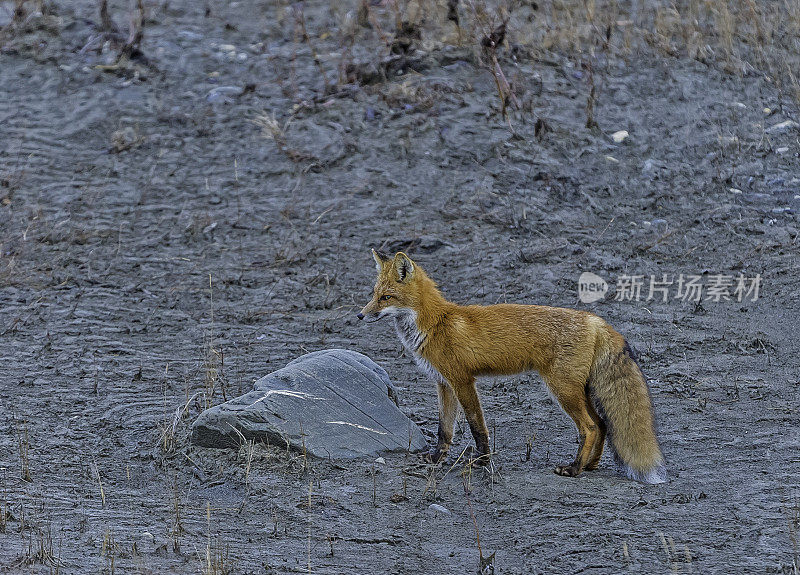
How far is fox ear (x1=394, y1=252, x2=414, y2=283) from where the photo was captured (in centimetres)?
595

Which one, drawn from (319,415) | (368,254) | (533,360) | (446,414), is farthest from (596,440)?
(368,254)

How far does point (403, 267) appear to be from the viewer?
599 centimetres

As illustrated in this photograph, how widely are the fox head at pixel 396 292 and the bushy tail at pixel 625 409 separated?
118 cm

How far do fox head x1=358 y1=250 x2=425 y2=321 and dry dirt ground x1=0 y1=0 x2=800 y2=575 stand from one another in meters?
0.91

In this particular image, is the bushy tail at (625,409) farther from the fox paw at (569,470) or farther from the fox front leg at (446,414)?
the fox front leg at (446,414)

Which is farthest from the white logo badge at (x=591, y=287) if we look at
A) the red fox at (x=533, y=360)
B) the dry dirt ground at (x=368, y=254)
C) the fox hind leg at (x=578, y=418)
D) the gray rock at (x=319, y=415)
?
the fox hind leg at (x=578, y=418)

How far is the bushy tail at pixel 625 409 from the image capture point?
5.34m

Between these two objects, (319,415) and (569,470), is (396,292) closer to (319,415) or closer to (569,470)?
(319,415)

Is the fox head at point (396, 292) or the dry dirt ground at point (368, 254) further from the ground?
the fox head at point (396, 292)

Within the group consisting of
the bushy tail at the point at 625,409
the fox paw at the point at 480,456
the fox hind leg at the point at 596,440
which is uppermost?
the bushy tail at the point at 625,409

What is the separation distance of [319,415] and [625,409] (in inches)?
71.8

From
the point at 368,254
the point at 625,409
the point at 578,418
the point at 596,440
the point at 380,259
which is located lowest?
the point at 368,254

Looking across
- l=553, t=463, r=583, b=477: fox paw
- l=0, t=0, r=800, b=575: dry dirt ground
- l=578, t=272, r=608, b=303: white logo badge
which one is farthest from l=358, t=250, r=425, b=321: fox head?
l=578, t=272, r=608, b=303: white logo badge

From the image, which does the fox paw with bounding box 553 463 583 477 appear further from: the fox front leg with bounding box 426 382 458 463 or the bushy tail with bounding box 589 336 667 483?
the fox front leg with bounding box 426 382 458 463
